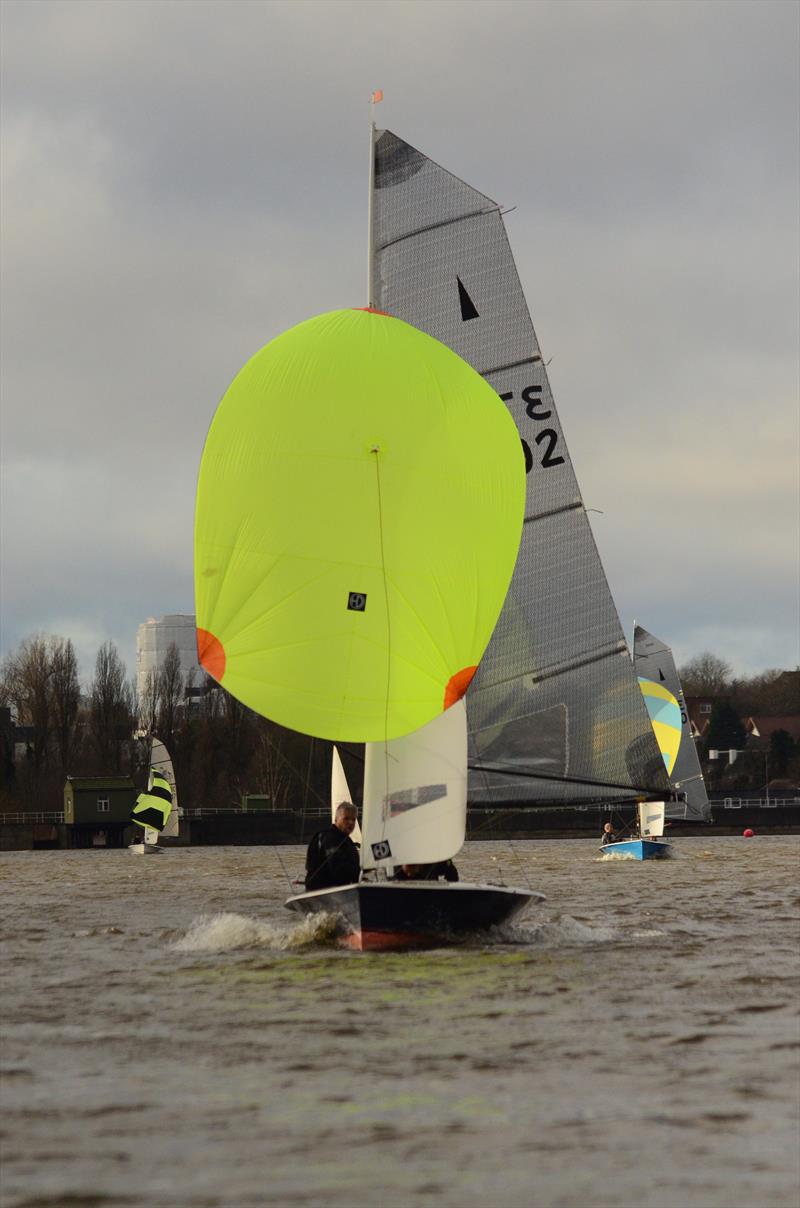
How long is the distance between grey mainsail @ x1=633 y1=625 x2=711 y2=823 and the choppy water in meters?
37.6

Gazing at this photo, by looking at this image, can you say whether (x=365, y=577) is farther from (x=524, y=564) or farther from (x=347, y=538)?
(x=524, y=564)

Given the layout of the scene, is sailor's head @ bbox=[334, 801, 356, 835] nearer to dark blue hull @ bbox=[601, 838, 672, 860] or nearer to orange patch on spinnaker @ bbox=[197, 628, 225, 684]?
orange patch on spinnaker @ bbox=[197, 628, 225, 684]

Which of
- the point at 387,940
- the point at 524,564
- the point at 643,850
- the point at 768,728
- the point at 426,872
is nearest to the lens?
the point at 387,940

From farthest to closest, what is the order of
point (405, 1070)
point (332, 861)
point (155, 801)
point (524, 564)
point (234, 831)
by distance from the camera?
point (234, 831)
point (155, 801)
point (524, 564)
point (332, 861)
point (405, 1070)

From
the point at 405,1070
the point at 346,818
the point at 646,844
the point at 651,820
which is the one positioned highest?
the point at 651,820

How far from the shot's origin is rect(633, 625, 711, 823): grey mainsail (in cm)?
5831

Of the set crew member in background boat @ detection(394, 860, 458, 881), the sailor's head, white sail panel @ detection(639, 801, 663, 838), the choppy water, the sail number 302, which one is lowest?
the choppy water

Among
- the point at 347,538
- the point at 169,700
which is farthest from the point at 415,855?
the point at 169,700

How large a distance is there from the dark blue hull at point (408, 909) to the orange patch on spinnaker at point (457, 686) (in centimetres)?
183

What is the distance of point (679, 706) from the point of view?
5847 cm

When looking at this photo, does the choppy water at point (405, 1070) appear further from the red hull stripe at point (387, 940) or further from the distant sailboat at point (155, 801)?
the distant sailboat at point (155, 801)

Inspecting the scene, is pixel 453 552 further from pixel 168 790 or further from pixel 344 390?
pixel 168 790

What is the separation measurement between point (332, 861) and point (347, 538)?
11.0 feet

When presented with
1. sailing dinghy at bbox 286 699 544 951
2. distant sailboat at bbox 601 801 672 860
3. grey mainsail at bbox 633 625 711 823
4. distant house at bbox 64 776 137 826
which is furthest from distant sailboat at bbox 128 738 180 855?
sailing dinghy at bbox 286 699 544 951
